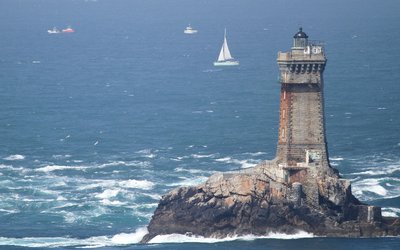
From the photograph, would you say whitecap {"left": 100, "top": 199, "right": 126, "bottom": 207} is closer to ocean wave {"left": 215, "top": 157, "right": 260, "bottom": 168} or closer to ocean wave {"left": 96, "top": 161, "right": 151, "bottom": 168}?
ocean wave {"left": 96, "top": 161, "right": 151, "bottom": 168}

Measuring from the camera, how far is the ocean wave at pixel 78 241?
142500 millimetres

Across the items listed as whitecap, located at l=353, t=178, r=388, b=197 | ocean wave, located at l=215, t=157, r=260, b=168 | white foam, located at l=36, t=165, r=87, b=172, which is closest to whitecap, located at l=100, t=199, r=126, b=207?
white foam, located at l=36, t=165, r=87, b=172

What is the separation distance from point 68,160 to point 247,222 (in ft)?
157

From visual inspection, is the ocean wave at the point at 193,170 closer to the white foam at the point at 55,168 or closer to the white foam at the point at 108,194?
the white foam at the point at 108,194

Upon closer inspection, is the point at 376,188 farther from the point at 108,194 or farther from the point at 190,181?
the point at 108,194

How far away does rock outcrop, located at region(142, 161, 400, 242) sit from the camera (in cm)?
14112

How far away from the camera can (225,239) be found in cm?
14088

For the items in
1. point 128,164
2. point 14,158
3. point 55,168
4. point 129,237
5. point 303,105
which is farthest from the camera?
point 14,158

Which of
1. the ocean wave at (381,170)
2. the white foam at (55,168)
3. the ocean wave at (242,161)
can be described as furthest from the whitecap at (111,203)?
the ocean wave at (381,170)

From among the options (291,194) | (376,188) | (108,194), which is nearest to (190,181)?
(108,194)

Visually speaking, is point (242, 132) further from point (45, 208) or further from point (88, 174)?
point (45, 208)

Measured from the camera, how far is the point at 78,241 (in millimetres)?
143875

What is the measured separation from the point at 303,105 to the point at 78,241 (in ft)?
77.7

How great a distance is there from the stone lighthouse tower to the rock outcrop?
4.35ft
